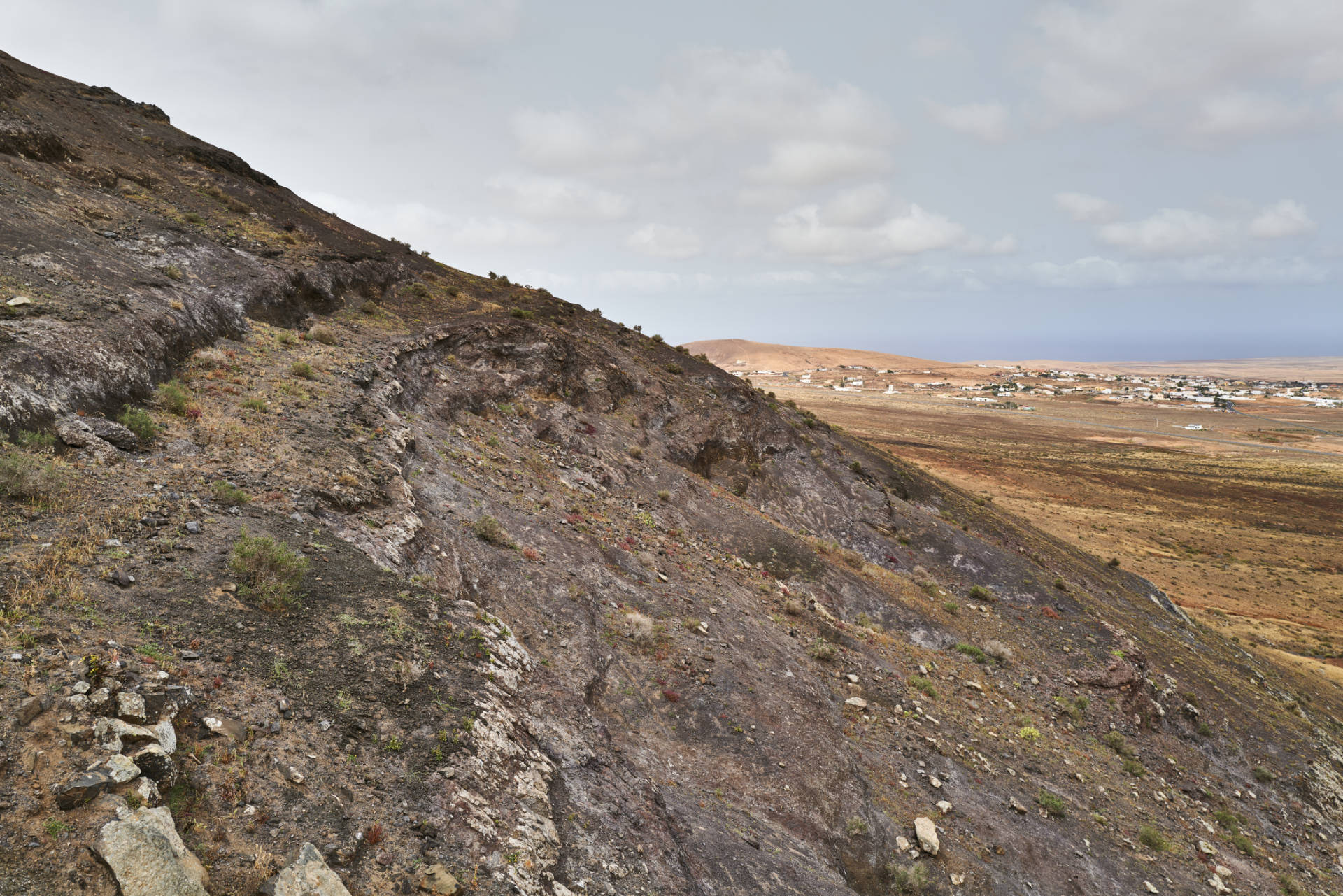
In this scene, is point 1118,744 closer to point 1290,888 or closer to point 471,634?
point 1290,888

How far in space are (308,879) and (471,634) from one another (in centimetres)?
459

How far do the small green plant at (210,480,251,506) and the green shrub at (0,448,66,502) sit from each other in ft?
6.03

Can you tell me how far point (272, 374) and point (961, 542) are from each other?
96.8 feet

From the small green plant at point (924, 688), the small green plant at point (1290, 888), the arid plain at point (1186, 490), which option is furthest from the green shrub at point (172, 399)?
the arid plain at point (1186, 490)

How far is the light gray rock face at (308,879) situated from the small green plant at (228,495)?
6.75 m

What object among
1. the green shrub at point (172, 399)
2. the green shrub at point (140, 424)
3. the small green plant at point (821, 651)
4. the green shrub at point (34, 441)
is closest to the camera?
the green shrub at point (34, 441)

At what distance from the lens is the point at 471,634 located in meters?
9.36

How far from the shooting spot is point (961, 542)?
1088 inches

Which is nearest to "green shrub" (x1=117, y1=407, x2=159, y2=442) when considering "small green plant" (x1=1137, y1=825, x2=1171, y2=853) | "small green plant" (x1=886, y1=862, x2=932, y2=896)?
"small green plant" (x1=886, y1=862, x2=932, y2=896)

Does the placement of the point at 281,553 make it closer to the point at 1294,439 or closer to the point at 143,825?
the point at 143,825

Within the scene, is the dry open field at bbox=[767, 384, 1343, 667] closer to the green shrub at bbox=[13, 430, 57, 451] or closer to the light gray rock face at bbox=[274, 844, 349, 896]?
the light gray rock face at bbox=[274, 844, 349, 896]

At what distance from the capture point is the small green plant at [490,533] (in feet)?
44.9

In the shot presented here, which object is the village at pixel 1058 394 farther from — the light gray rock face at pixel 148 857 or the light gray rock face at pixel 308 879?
the light gray rock face at pixel 148 857

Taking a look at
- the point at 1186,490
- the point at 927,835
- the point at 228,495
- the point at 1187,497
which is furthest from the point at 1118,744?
the point at 1186,490
